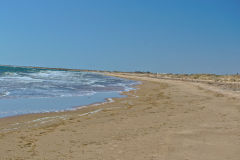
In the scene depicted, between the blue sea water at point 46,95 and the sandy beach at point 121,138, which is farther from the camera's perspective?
the blue sea water at point 46,95

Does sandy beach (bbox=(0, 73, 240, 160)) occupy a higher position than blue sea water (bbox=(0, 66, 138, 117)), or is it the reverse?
sandy beach (bbox=(0, 73, 240, 160))

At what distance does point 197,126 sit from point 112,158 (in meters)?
3.62

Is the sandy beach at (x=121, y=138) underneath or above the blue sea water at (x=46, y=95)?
above

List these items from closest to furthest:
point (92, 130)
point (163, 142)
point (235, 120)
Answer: point (163, 142), point (92, 130), point (235, 120)

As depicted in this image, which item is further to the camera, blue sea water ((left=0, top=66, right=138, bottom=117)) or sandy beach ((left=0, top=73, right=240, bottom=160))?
blue sea water ((left=0, top=66, right=138, bottom=117))

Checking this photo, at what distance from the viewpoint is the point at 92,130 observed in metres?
6.54

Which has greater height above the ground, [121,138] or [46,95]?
[121,138]

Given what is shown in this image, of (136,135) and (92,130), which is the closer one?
(136,135)

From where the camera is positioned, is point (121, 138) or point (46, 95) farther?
point (46, 95)

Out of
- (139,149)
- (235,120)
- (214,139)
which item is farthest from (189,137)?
(235,120)

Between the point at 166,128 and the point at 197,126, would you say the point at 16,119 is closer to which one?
the point at 166,128

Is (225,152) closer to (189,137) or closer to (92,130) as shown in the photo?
(189,137)

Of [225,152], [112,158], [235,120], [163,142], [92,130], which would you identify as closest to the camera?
[112,158]

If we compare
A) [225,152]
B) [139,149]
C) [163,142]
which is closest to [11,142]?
[139,149]
